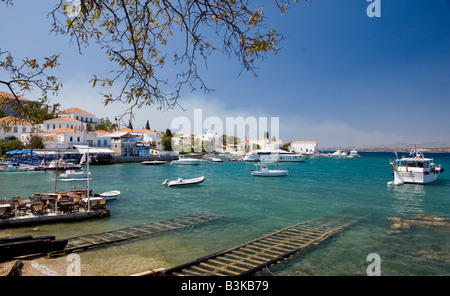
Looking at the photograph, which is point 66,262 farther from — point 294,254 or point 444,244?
point 444,244

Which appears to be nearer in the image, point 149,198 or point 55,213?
point 55,213

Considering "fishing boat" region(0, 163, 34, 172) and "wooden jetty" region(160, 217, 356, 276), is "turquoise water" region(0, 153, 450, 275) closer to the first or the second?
"wooden jetty" region(160, 217, 356, 276)

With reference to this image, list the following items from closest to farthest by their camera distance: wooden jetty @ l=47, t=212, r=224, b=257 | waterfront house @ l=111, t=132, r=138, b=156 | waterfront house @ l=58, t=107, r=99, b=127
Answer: wooden jetty @ l=47, t=212, r=224, b=257, waterfront house @ l=111, t=132, r=138, b=156, waterfront house @ l=58, t=107, r=99, b=127

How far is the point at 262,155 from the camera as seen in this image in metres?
91.4

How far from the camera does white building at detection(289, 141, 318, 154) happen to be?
174 metres

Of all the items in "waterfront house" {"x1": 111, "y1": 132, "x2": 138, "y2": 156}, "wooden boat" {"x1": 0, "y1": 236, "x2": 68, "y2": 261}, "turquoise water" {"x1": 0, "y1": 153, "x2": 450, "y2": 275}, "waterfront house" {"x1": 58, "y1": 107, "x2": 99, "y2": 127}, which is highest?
"waterfront house" {"x1": 58, "y1": 107, "x2": 99, "y2": 127}

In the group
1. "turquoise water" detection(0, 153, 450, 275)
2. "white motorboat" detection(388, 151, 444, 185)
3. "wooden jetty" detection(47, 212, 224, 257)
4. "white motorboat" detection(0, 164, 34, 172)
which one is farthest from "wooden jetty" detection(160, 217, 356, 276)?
"white motorboat" detection(0, 164, 34, 172)

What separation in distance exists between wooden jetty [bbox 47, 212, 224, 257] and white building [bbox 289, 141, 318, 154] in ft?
525

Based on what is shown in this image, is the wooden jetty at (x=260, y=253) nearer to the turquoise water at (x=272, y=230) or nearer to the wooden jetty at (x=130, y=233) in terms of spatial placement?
the turquoise water at (x=272, y=230)

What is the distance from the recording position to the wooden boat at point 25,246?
28.1 ft

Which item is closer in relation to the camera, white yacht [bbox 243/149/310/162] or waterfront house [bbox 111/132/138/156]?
waterfront house [bbox 111/132/138/156]

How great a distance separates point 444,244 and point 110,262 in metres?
14.9

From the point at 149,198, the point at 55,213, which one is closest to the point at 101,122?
the point at 149,198

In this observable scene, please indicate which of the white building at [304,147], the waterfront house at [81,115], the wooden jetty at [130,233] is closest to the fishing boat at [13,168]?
the wooden jetty at [130,233]
